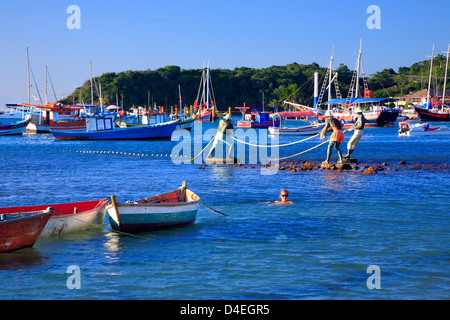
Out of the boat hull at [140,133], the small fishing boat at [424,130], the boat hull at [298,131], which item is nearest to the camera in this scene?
the boat hull at [298,131]

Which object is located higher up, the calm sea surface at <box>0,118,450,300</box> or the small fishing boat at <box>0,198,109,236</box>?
the small fishing boat at <box>0,198,109,236</box>

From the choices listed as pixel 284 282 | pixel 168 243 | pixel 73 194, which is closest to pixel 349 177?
pixel 73 194

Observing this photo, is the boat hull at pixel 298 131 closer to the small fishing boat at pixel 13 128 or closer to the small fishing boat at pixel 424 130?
the small fishing boat at pixel 424 130

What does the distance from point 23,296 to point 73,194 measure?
12119 millimetres

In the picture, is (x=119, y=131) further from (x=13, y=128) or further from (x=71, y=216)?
(x=71, y=216)

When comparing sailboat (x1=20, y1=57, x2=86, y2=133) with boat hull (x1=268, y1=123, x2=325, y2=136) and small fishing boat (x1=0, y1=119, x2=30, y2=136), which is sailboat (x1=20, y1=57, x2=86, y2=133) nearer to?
small fishing boat (x1=0, y1=119, x2=30, y2=136)

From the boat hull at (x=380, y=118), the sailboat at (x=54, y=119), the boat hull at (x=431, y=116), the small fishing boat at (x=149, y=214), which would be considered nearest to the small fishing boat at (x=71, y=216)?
the small fishing boat at (x=149, y=214)

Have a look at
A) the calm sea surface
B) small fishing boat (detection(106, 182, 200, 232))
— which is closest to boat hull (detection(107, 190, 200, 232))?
small fishing boat (detection(106, 182, 200, 232))

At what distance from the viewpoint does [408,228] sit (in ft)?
49.5

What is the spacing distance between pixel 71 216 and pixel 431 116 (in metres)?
103

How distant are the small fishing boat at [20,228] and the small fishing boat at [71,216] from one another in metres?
0.96

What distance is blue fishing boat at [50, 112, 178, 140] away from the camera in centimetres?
5916

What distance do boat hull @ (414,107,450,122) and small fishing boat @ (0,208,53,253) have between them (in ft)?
328

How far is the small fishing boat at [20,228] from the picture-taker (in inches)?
479
